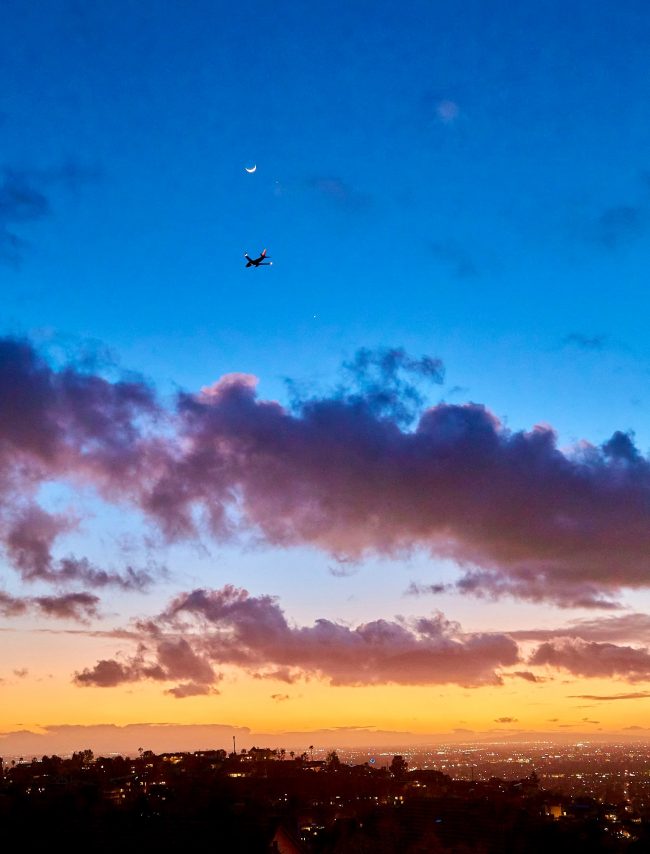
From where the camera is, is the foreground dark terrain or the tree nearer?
the foreground dark terrain

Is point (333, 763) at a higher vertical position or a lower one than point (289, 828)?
lower

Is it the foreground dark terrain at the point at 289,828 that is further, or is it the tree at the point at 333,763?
the tree at the point at 333,763

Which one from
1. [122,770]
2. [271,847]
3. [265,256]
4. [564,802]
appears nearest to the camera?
[271,847]

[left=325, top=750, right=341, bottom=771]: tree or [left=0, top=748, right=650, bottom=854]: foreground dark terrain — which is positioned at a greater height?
[left=0, top=748, right=650, bottom=854]: foreground dark terrain

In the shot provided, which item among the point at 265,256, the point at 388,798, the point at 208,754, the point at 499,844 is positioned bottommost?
the point at 208,754

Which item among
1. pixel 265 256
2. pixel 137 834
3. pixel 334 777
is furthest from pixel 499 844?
pixel 334 777

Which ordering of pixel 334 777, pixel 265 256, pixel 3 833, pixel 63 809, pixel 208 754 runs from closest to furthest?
pixel 3 833
pixel 63 809
pixel 265 256
pixel 334 777
pixel 208 754

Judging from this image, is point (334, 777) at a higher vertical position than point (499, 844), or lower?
lower

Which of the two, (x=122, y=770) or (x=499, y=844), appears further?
(x=122, y=770)

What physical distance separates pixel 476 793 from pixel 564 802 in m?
3.38

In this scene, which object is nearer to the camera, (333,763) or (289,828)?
(289,828)

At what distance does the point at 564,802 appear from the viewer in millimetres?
30984

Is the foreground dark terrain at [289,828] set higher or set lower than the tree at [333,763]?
higher

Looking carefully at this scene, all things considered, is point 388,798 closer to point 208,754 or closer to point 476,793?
point 476,793
